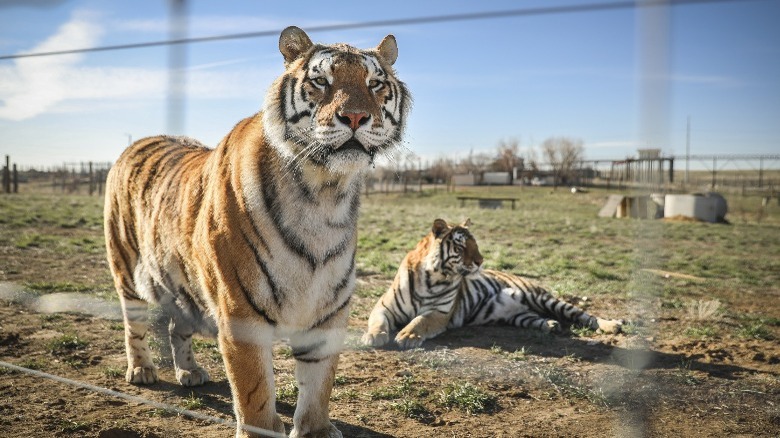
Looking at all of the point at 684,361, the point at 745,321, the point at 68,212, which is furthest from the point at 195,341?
the point at 68,212

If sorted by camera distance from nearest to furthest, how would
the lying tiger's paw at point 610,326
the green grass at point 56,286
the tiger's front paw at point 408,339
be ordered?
the tiger's front paw at point 408,339 → the lying tiger's paw at point 610,326 → the green grass at point 56,286

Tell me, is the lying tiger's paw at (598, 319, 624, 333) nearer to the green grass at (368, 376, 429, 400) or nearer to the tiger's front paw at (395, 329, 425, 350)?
the tiger's front paw at (395, 329, 425, 350)

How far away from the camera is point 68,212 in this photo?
52.9ft

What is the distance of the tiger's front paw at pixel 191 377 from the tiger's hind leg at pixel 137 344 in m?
0.18

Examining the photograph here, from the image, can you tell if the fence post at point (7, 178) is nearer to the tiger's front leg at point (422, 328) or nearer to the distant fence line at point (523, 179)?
the distant fence line at point (523, 179)

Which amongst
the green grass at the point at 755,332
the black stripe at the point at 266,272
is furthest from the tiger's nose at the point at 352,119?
the green grass at the point at 755,332

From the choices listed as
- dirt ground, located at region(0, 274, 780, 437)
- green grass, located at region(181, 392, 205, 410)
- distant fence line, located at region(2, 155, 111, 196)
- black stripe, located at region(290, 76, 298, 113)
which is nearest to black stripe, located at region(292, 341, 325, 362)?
dirt ground, located at region(0, 274, 780, 437)

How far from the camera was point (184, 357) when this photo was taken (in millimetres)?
3949

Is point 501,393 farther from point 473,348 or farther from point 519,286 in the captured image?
point 519,286

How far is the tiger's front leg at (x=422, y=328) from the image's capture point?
491 cm

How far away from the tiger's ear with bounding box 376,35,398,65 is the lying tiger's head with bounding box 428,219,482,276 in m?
2.47

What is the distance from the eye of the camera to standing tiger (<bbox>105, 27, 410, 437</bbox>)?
260cm

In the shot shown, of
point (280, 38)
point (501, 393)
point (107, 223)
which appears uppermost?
point (280, 38)

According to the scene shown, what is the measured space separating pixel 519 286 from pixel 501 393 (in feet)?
7.34
